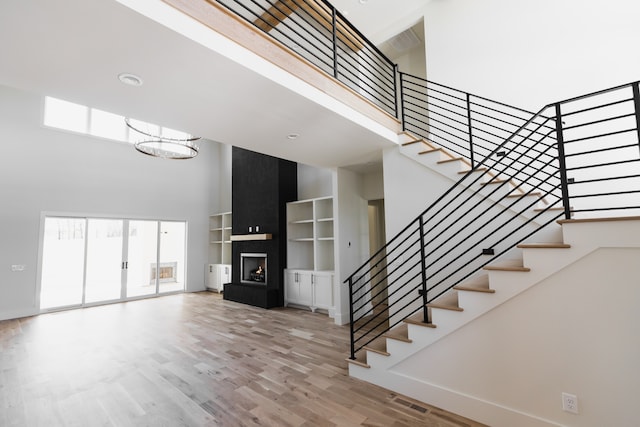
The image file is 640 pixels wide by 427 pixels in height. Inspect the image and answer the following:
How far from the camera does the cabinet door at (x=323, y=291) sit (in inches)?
238

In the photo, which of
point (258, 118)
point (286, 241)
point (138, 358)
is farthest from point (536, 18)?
point (138, 358)

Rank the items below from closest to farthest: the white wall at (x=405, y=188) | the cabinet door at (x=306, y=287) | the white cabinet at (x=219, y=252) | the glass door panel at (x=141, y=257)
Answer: the white wall at (x=405, y=188) → the cabinet door at (x=306, y=287) → the glass door panel at (x=141, y=257) → the white cabinet at (x=219, y=252)

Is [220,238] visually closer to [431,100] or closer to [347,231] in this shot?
[347,231]

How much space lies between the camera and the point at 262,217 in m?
7.46

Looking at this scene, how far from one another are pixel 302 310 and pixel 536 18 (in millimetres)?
6614

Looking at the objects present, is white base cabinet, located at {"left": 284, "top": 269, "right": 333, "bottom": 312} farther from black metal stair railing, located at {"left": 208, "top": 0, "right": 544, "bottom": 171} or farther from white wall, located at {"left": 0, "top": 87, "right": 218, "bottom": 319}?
white wall, located at {"left": 0, "top": 87, "right": 218, "bottom": 319}

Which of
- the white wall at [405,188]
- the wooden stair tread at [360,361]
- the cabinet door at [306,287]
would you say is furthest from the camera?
the cabinet door at [306,287]

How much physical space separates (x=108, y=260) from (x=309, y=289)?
18.1 feet

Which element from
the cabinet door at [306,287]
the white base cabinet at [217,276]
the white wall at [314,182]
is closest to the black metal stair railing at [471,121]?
the white wall at [314,182]

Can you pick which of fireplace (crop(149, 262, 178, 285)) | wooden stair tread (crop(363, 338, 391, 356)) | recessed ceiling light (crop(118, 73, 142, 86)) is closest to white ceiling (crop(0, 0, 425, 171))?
recessed ceiling light (crop(118, 73, 142, 86))

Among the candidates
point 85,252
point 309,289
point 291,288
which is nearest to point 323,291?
point 309,289

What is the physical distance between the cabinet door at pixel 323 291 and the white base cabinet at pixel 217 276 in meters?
3.63

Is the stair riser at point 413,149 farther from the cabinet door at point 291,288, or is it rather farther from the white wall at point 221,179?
the white wall at point 221,179

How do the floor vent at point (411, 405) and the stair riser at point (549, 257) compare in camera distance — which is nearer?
the stair riser at point (549, 257)
